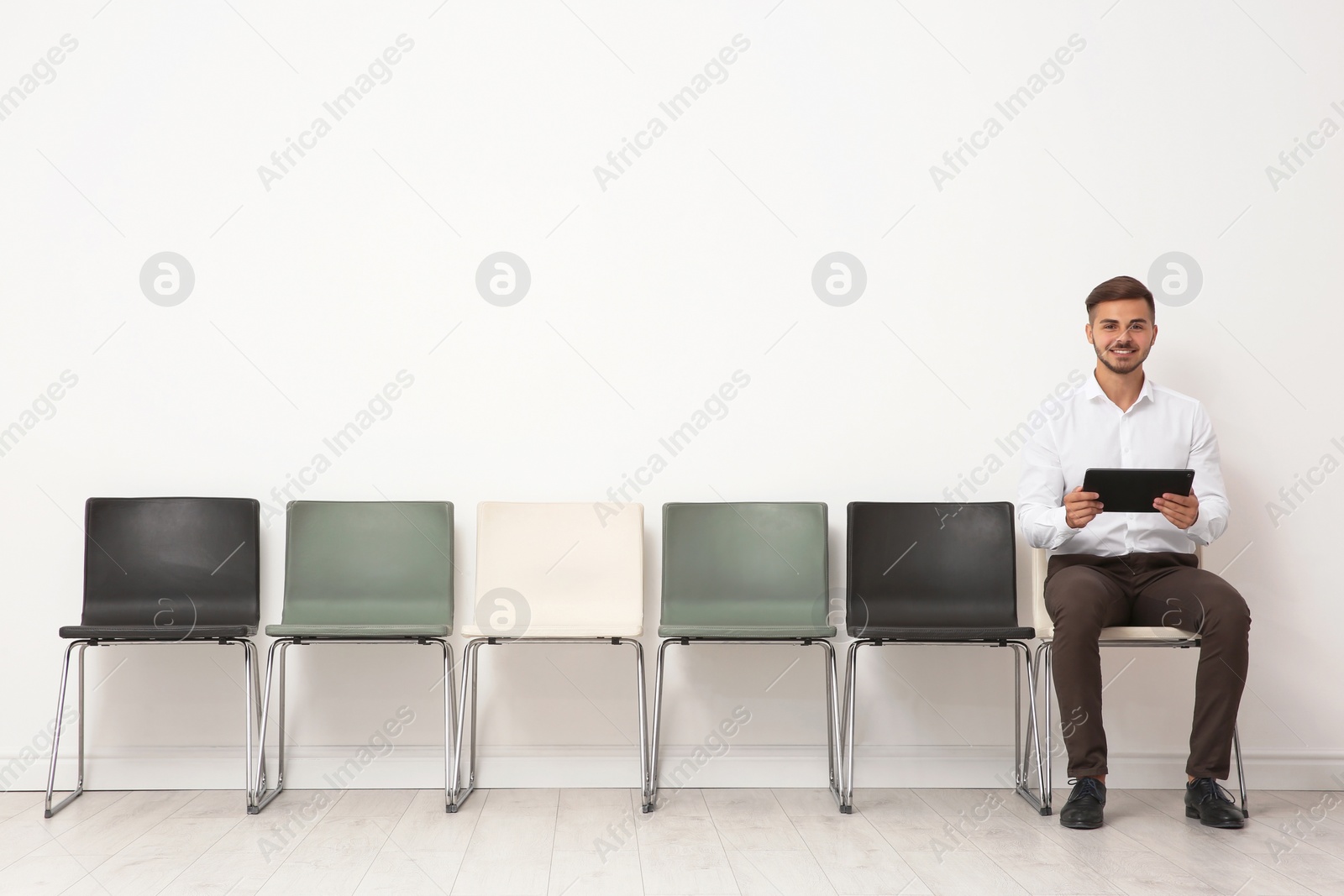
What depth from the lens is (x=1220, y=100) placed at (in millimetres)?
3229

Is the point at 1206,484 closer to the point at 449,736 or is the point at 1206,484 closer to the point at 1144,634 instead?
the point at 1144,634

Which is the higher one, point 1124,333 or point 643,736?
point 1124,333

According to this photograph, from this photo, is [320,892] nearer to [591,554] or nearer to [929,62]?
[591,554]

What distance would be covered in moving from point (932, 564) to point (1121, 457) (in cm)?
62

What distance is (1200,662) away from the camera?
2.56 metres

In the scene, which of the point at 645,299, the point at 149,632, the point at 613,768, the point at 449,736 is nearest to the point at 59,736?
the point at 149,632

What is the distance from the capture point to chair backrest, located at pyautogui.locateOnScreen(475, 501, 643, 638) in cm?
298

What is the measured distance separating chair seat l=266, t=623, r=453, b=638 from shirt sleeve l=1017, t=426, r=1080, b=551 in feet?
5.42

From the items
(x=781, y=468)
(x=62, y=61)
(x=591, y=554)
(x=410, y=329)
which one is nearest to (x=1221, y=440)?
(x=781, y=468)

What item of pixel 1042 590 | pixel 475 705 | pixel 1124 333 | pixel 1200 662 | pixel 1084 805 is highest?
pixel 1124 333

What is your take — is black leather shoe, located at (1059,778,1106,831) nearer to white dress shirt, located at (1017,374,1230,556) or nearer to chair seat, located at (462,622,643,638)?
white dress shirt, located at (1017,374,1230,556)

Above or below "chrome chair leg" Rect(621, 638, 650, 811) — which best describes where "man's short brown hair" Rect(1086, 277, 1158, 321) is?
above

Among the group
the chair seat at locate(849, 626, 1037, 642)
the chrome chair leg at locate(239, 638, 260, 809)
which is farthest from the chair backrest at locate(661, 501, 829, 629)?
the chrome chair leg at locate(239, 638, 260, 809)

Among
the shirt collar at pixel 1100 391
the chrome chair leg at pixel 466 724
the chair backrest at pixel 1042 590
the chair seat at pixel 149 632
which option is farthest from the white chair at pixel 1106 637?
the chair seat at pixel 149 632
